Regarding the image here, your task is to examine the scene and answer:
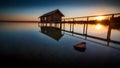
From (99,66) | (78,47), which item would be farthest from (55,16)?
(99,66)

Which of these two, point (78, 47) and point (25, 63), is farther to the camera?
point (78, 47)

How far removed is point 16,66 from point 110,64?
6.91ft

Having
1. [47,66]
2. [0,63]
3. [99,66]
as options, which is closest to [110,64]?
[99,66]

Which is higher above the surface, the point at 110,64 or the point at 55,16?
the point at 55,16

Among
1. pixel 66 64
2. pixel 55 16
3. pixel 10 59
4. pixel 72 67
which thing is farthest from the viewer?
pixel 55 16

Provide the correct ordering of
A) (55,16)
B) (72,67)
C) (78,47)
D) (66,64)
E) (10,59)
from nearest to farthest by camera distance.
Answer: (72,67) < (66,64) < (10,59) < (78,47) < (55,16)

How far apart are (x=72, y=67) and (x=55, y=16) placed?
2494 centimetres

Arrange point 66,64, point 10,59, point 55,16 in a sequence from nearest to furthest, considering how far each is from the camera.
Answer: point 66,64
point 10,59
point 55,16

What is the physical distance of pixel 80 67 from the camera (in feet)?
8.70

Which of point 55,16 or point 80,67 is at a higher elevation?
point 55,16

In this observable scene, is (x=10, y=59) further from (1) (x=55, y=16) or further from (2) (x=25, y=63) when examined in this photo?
(1) (x=55, y=16)

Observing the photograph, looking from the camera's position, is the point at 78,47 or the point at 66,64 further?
the point at 78,47

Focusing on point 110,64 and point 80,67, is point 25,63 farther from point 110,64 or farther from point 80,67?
point 110,64

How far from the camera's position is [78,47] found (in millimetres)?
4328
